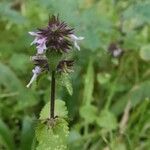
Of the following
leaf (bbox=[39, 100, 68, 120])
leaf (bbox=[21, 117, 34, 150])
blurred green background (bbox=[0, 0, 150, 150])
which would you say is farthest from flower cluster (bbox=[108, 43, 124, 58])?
leaf (bbox=[39, 100, 68, 120])

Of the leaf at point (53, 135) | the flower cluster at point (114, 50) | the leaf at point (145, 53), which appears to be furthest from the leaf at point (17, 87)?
the leaf at point (53, 135)

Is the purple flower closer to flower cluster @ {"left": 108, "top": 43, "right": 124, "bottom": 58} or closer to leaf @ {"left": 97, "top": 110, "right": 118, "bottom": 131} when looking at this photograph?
leaf @ {"left": 97, "top": 110, "right": 118, "bottom": 131}

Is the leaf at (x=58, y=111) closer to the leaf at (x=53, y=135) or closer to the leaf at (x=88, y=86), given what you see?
the leaf at (x=53, y=135)

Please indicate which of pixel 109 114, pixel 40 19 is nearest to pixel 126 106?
pixel 109 114

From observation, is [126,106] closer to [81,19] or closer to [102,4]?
[81,19]

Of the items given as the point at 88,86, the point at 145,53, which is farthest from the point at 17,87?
the point at 145,53
